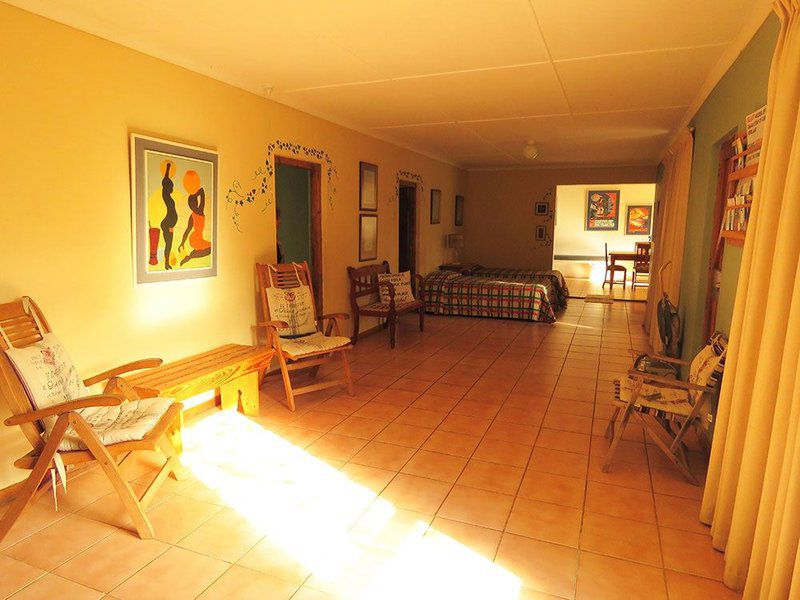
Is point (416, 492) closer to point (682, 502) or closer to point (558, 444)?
point (558, 444)

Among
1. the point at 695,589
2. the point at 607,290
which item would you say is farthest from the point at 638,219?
the point at 695,589

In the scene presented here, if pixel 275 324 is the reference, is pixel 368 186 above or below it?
above

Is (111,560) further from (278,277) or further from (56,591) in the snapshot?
(278,277)

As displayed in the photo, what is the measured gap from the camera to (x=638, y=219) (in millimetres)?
12727

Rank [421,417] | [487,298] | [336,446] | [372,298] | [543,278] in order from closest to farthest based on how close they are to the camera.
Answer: [336,446], [421,417], [372,298], [487,298], [543,278]

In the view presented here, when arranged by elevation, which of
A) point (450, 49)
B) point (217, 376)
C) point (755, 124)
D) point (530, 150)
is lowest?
point (217, 376)

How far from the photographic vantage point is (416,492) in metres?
2.71

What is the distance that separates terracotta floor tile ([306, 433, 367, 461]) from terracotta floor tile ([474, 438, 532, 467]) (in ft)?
2.40

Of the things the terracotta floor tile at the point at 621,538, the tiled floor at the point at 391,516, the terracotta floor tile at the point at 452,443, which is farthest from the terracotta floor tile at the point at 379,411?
the terracotta floor tile at the point at 621,538

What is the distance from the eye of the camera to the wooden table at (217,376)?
306 cm

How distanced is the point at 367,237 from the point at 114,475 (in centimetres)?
429

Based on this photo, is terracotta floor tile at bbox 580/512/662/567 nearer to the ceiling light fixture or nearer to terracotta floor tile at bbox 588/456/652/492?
terracotta floor tile at bbox 588/456/652/492

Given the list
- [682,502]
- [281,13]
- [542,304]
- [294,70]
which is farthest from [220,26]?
[542,304]

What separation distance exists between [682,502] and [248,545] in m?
2.09
